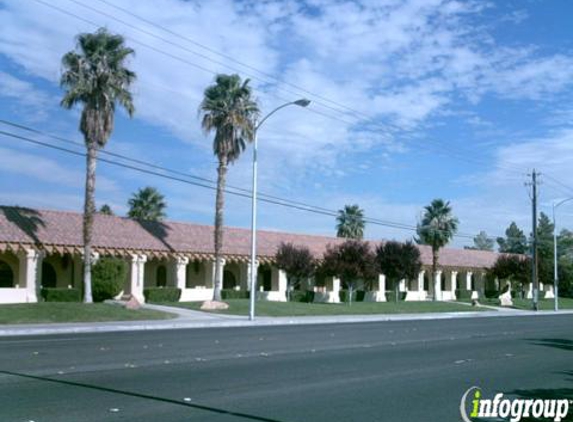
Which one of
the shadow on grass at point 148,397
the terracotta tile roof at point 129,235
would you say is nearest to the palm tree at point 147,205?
the terracotta tile roof at point 129,235

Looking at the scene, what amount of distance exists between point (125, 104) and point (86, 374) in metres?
26.4

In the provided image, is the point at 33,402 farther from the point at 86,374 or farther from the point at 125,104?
the point at 125,104

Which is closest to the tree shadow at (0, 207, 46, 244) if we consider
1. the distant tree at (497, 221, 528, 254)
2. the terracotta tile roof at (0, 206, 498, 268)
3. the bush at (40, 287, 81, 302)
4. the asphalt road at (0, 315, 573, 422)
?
the terracotta tile roof at (0, 206, 498, 268)

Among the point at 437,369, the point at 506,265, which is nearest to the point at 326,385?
the point at 437,369

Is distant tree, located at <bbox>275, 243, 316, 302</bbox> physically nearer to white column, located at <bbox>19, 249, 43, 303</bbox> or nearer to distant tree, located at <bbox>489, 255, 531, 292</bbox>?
white column, located at <bbox>19, 249, 43, 303</bbox>

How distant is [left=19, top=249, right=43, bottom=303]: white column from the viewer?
37.7 meters

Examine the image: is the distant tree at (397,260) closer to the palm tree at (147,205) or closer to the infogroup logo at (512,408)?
the palm tree at (147,205)

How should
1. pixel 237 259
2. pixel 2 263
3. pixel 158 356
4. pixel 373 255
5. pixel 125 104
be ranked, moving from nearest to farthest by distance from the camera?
pixel 158 356, pixel 125 104, pixel 2 263, pixel 237 259, pixel 373 255

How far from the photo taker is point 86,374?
13.2 m

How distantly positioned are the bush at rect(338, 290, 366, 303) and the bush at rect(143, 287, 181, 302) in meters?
17.4

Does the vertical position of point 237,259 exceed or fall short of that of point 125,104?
it falls short

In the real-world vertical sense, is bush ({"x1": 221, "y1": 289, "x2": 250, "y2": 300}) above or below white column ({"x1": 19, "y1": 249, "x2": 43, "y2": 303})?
below

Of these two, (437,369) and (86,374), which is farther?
(437,369)

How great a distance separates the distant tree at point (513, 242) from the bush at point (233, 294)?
7687 cm
